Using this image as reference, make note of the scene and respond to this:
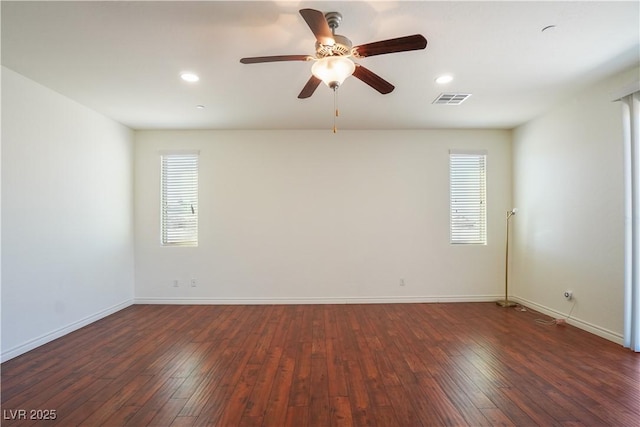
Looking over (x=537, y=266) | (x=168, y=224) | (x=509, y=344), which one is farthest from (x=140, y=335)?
(x=537, y=266)

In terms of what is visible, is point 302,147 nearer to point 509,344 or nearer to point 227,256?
point 227,256

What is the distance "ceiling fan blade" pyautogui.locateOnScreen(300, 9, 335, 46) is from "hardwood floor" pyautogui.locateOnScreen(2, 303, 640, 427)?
95.9 inches

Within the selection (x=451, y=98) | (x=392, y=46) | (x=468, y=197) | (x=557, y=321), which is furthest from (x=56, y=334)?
(x=557, y=321)

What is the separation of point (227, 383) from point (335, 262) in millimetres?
2554

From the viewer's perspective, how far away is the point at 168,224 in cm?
464

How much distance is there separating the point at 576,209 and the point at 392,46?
3.32 m

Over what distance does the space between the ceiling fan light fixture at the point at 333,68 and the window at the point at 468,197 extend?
10.8 ft

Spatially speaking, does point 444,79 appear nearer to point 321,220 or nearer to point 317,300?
point 321,220

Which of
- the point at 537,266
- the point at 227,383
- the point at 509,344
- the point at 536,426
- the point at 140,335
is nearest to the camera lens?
the point at 536,426

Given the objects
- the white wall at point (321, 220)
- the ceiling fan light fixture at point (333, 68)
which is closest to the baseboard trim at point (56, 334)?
the white wall at point (321, 220)

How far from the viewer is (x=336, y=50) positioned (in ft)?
6.05

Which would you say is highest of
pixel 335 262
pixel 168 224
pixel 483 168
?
pixel 483 168

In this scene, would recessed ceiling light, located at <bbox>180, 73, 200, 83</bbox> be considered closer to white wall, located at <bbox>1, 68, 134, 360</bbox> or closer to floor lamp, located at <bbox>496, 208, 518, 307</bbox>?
white wall, located at <bbox>1, 68, 134, 360</bbox>

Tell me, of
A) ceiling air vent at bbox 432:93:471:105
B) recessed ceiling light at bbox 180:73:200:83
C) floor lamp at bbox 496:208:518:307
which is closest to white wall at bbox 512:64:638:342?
floor lamp at bbox 496:208:518:307
